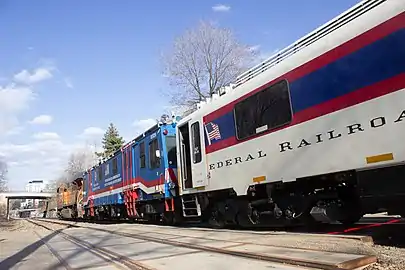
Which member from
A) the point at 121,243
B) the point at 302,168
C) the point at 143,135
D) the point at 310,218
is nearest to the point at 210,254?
the point at 302,168

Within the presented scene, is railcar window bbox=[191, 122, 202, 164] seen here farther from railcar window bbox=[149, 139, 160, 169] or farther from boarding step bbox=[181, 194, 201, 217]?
railcar window bbox=[149, 139, 160, 169]

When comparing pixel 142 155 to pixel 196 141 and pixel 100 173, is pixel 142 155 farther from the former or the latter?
pixel 100 173

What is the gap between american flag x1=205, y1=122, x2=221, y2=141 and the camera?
11066 millimetres

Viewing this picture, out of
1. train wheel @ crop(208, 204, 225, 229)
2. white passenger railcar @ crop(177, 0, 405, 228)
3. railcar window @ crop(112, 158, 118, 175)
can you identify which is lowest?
train wheel @ crop(208, 204, 225, 229)

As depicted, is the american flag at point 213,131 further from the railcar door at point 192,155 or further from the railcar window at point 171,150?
the railcar window at point 171,150

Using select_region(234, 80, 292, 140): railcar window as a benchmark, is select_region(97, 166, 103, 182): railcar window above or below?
above

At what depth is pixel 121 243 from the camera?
10172 millimetres

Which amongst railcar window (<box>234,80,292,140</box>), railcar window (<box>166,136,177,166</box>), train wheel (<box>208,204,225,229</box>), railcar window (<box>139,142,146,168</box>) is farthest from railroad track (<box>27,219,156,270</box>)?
railcar window (<box>139,142,146,168</box>)

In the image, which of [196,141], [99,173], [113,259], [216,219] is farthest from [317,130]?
[99,173]

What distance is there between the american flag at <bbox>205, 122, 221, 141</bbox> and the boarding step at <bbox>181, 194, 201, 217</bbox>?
2267mm

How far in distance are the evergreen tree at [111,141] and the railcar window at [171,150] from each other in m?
60.9

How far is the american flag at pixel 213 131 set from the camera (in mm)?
11066

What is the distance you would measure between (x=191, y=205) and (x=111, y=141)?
65814 millimetres

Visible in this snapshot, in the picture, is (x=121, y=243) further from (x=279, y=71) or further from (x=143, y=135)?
(x=143, y=135)
